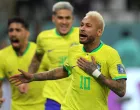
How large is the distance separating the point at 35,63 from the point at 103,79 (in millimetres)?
2749

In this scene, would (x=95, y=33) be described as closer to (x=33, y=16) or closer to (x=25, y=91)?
(x=25, y=91)

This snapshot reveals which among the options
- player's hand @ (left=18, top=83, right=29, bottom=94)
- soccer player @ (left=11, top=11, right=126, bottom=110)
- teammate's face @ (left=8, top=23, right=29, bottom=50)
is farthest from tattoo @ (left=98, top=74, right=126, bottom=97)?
teammate's face @ (left=8, top=23, right=29, bottom=50)

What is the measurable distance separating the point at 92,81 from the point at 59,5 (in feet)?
8.62

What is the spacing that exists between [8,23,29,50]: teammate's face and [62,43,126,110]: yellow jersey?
2.54m

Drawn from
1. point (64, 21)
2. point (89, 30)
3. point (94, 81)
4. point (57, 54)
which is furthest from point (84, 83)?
point (64, 21)

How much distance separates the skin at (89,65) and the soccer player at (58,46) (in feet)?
4.23

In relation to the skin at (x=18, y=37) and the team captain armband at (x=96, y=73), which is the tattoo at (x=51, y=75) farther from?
the skin at (x=18, y=37)

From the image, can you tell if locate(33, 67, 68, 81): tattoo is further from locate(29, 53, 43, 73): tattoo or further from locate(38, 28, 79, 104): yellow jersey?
locate(29, 53, 43, 73): tattoo

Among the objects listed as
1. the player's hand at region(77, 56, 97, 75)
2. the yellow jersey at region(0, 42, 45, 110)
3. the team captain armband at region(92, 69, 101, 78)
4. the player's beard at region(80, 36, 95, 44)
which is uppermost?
the player's beard at region(80, 36, 95, 44)

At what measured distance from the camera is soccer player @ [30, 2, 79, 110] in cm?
1159

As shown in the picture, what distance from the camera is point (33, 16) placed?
76.5 ft

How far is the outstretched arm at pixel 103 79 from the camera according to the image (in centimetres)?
940

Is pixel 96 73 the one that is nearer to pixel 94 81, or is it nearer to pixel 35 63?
pixel 94 81

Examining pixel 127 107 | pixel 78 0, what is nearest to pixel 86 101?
pixel 127 107
